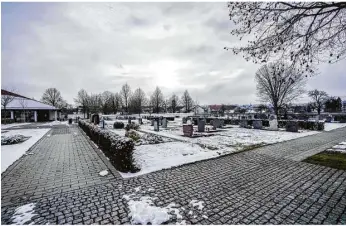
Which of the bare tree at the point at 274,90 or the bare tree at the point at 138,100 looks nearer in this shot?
the bare tree at the point at 274,90

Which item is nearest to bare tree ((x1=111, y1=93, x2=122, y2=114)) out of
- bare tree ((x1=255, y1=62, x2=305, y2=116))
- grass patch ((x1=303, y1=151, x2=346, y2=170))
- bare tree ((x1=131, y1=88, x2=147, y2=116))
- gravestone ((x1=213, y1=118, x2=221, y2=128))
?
bare tree ((x1=131, y1=88, x2=147, y2=116))

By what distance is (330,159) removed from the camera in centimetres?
817

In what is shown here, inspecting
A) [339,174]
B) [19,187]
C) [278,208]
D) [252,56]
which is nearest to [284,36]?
[252,56]

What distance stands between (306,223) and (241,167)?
348 cm

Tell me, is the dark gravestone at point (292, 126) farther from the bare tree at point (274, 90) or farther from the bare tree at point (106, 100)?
the bare tree at point (106, 100)

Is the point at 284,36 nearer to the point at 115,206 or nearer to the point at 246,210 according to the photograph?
the point at 246,210

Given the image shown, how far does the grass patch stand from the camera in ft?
24.0

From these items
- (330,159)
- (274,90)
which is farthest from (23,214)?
(274,90)

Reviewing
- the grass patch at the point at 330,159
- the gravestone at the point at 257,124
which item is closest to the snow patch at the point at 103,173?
the grass patch at the point at 330,159

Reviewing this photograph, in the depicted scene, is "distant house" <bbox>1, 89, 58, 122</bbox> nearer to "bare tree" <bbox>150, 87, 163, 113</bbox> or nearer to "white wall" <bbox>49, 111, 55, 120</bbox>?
"white wall" <bbox>49, 111, 55, 120</bbox>

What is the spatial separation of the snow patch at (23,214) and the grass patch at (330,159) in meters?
8.97

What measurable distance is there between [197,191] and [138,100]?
62.1 m

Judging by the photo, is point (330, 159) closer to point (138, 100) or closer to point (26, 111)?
point (26, 111)

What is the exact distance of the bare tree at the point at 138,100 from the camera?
205 feet
